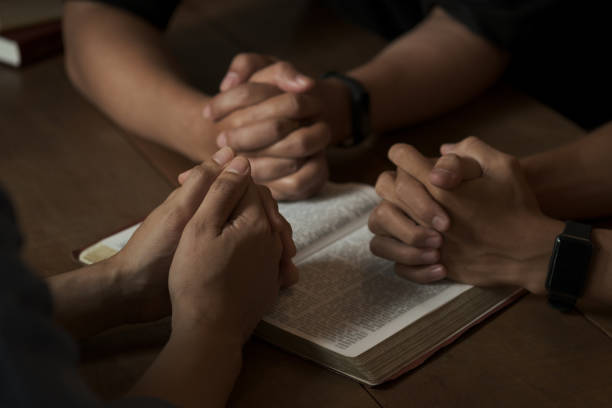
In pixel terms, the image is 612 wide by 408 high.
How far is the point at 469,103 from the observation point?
142 centimetres

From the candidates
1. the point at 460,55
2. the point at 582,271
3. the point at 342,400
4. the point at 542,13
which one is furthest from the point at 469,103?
the point at 342,400

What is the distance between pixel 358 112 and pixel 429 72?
0.57 ft

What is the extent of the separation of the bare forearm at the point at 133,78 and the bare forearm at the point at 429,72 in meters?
0.31

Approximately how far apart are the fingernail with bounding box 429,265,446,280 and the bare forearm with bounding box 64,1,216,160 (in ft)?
1.41

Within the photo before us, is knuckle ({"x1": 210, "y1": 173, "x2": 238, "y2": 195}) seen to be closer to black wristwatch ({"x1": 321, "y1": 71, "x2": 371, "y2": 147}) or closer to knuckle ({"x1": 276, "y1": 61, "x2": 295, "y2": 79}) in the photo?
knuckle ({"x1": 276, "y1": 61, "x2": 295, "y2": 79})

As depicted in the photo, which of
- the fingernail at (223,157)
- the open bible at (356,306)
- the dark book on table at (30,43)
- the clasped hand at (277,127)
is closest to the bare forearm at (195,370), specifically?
the open bible at (356,306)

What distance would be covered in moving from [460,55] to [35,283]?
1.04 meters

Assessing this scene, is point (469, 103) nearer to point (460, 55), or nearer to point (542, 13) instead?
point (460, 55)

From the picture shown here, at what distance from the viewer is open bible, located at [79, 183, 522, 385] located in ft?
2.81

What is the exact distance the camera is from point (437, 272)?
37.6 inches

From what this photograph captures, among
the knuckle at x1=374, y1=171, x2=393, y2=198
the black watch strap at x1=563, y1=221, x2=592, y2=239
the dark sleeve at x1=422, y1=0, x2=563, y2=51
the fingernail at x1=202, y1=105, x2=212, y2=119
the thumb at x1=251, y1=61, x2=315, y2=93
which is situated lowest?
the fingernail at x1=202, y1=105, x2=212, y2=119

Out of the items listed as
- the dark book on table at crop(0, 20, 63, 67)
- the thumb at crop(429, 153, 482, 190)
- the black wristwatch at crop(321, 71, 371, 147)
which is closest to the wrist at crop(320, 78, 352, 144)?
the black wristwatch at crop(321, 71, 371, 147)

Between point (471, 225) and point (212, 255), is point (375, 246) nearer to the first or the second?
point (471, 225)

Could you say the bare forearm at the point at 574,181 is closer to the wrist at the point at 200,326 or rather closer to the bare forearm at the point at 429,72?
the bare forearm at the point at 429,72
